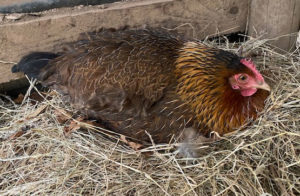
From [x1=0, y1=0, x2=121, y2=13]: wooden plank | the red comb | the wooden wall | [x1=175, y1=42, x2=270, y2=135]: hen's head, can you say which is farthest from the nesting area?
[x1=0, y1=0, x2=121, y2=13]: wooden plank

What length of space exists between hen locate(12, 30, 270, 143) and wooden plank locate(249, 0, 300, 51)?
31.8 inches

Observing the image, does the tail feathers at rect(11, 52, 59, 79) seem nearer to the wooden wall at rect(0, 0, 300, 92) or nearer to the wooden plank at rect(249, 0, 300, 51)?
the wooden wall at rect(0, 0, 300, 92)

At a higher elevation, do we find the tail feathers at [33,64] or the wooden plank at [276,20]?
the wooden plank at [276,20]

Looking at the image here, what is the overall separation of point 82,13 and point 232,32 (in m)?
1.25

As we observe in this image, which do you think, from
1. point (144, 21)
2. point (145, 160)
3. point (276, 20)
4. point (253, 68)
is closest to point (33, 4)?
point (144, 21)

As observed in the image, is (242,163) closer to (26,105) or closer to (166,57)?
(166,57)

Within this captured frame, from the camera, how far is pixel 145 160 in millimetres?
1869

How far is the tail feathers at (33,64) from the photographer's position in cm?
217

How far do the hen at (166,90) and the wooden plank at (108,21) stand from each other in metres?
0.41

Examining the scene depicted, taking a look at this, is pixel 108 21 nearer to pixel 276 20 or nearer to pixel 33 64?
pixel 33 64

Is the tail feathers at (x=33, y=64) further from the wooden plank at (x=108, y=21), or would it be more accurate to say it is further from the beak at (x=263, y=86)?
the beak at (x=263, y=86)

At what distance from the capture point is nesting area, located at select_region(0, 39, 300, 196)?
5.54 feet

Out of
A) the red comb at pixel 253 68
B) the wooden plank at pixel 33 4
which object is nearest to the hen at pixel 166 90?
the red comb at pixel 253 68

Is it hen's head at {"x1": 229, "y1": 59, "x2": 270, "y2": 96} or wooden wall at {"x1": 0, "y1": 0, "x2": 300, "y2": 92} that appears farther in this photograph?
wooden wall at {"x1": 0, "y1": 0, "x2": 300, "y2": 92}
